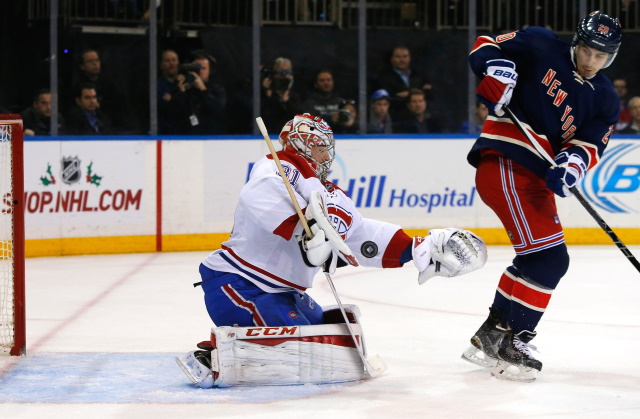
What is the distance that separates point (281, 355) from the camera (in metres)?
3.01

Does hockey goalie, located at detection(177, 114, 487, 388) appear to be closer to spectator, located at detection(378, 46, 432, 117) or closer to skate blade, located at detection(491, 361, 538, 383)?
skate blade, located at detection(491, 361, 538, 383)

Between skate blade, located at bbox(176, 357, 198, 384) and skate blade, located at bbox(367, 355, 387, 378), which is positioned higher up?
skate blade, located at bbox(176, 357, 198, 384)

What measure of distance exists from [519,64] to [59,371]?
5.36 ft

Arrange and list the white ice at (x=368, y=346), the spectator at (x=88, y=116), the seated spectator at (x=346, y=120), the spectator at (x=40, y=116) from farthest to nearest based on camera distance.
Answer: the seated spectator at (x=346, y=120) < the spectator at (x=88, y=116) < the spectator at (x=40, y=116) < the white ice at (x=368, y=346)

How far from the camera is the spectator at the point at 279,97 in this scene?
7383 millimetres

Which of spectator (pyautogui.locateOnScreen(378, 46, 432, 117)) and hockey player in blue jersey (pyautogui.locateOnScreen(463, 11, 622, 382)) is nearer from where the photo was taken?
hockey player in blue jersey (pyautogui.locateOnScreen(463, 11, 622, 382))

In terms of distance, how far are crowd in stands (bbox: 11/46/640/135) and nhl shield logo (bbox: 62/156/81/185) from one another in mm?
261

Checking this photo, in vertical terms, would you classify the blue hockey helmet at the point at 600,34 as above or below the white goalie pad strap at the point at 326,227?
above

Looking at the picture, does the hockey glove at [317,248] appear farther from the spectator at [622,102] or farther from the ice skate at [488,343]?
the spectator at [622,102]

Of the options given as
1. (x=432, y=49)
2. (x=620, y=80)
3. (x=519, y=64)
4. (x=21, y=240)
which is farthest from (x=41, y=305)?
(x=620, y=80)

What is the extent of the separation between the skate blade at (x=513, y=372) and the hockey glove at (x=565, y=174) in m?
0.51

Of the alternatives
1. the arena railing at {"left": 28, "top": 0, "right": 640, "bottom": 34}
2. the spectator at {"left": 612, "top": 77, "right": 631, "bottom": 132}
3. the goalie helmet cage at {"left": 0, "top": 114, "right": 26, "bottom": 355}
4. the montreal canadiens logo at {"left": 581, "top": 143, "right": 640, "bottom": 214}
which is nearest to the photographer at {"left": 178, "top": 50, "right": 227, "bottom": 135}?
the arena railing at {"left": 28, "top": 0, "right": 640, "bottom": 34}

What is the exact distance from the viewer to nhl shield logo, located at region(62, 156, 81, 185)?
664 centimetres

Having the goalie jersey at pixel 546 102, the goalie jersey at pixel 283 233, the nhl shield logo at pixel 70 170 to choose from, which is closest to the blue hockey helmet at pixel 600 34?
the goalie jersey at pixel 546 102
